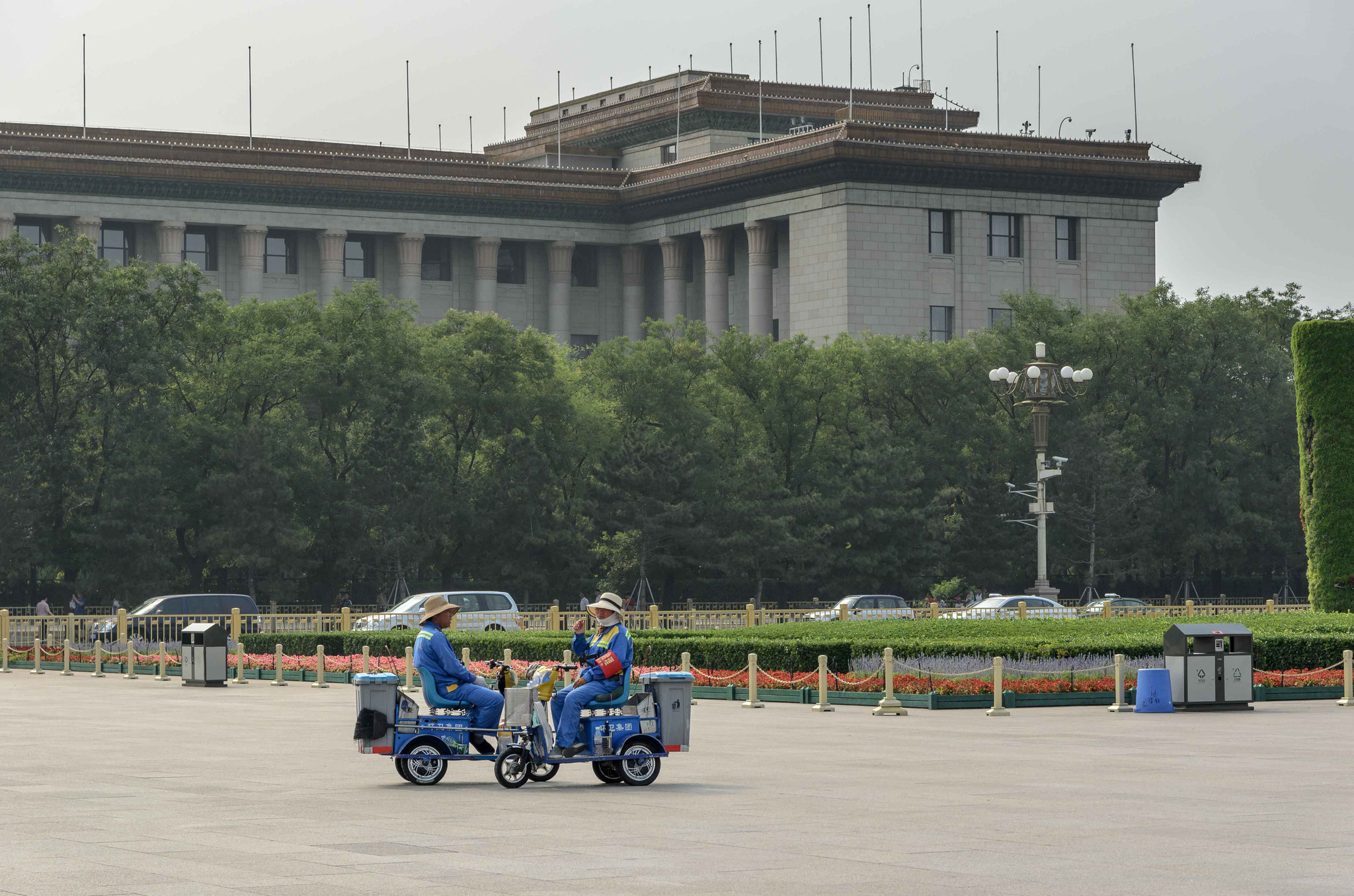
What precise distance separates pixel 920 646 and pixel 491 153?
88948 mm

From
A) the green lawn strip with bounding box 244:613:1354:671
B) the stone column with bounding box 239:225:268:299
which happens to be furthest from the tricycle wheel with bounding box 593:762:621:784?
the stone column with bounding box 239:225:268:299

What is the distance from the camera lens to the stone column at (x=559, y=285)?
3979 inches

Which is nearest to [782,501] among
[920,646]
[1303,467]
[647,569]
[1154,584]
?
[647,569]

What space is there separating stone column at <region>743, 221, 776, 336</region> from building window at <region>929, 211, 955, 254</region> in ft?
25.1

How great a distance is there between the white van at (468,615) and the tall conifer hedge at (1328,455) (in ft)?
57.9

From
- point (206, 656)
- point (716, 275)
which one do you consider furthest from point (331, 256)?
point (206, 656)

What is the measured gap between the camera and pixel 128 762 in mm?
19703

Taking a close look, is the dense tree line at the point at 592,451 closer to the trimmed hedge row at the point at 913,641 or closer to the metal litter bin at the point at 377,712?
the trimmed hedge row at the point at 913,641

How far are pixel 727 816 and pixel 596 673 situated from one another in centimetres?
283

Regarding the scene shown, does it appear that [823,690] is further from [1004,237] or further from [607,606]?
[1004,237]

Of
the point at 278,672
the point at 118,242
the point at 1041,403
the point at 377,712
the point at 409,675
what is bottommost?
the point at 278,672

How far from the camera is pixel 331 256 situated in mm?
96250

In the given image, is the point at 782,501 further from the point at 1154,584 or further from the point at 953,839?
the point at 953,839

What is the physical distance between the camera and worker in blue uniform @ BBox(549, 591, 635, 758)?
1736 cm
